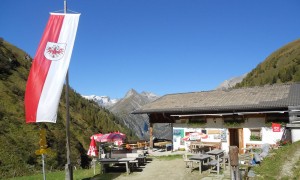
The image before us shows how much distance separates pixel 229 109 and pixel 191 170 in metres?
7.48

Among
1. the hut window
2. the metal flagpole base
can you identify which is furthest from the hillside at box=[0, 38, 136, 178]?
the hut window

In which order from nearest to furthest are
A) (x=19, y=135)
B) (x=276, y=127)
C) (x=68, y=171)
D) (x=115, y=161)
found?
1. (x=68, y=171)
2. (x=115, y=161)
3. (x=276, y=127)
4. (x=19, y=135)

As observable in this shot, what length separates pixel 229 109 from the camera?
21.3m

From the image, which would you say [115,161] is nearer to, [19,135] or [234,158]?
[234,158]

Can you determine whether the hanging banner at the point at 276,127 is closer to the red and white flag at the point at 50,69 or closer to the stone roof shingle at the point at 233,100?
the stone roof shingle at the point at 233,100

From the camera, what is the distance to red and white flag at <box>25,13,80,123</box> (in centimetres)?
940

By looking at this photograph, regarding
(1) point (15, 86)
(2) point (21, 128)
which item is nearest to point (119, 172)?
(2) point (21, 128)

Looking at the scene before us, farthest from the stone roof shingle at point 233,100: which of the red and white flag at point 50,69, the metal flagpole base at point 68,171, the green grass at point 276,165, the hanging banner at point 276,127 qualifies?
the red and white flag at point 50,69

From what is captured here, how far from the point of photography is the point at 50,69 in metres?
9.60

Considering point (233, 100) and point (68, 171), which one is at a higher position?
point (233, 100)

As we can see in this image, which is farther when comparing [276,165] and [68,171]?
[276,165]

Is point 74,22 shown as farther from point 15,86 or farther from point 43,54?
point 15,86

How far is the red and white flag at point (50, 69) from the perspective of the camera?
370 inches

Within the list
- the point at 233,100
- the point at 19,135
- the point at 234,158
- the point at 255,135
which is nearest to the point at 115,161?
the point at 234,158
